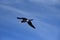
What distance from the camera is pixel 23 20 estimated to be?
68.0m
